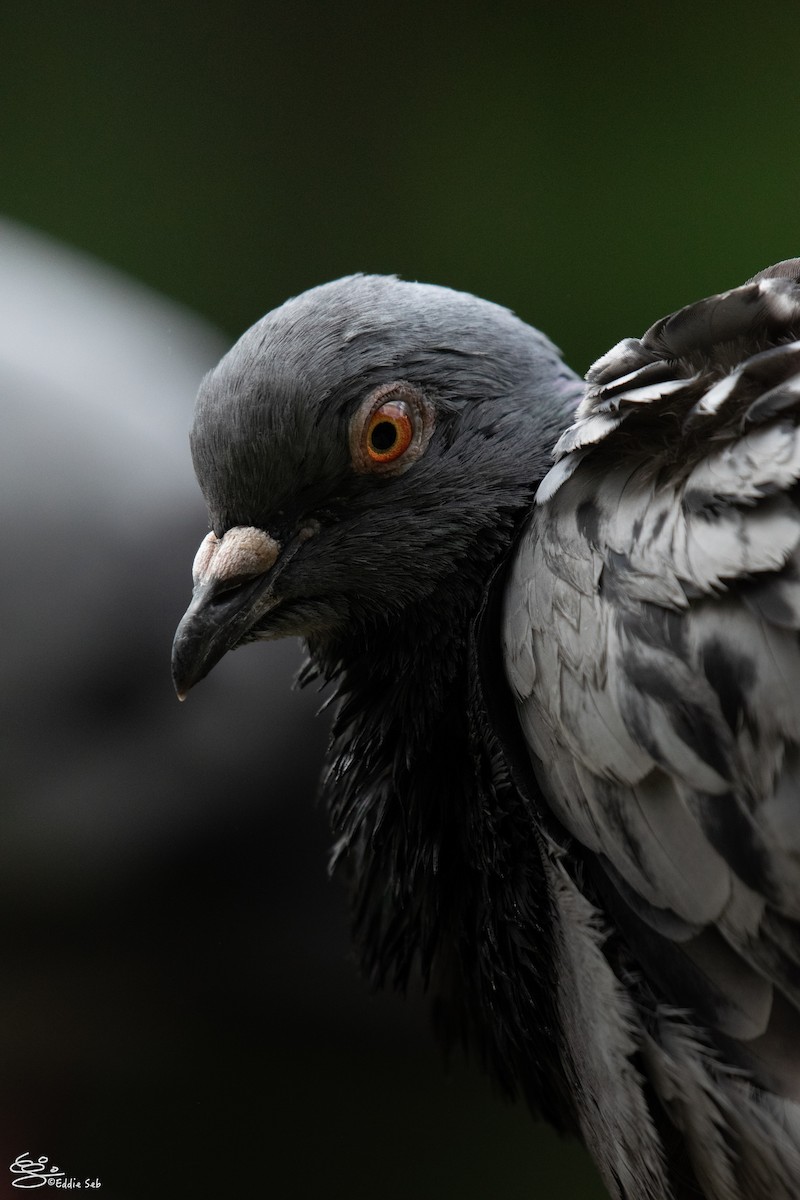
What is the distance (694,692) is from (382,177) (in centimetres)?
237

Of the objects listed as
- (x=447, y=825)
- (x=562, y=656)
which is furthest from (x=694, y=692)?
(x=447, y=825)

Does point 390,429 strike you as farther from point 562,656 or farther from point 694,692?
point 694,692

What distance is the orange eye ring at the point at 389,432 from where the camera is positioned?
133cm

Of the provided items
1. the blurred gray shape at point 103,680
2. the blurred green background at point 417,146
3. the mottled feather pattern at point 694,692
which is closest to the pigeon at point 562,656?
the mottled feather pattern at point 694,692

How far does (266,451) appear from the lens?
1.31m

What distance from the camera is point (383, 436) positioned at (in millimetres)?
1337

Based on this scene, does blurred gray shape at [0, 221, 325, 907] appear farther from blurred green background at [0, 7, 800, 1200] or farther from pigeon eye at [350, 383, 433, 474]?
pigeon eye at [350, 383, 433, 474]

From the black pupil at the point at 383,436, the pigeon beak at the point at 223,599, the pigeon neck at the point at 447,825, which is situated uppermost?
the black pupil at the point at 383,436

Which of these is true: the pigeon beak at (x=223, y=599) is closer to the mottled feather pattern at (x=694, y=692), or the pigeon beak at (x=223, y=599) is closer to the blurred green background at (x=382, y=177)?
the mottled feather pattern at (x=694, y=692)

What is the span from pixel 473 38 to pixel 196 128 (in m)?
0.74

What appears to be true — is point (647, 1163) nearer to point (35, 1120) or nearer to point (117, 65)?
point (35, 1120)

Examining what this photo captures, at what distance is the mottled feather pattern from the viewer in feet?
3.47

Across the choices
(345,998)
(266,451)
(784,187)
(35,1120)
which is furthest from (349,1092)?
(784,187)

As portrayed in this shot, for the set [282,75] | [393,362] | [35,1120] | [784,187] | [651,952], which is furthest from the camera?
[282,75]
